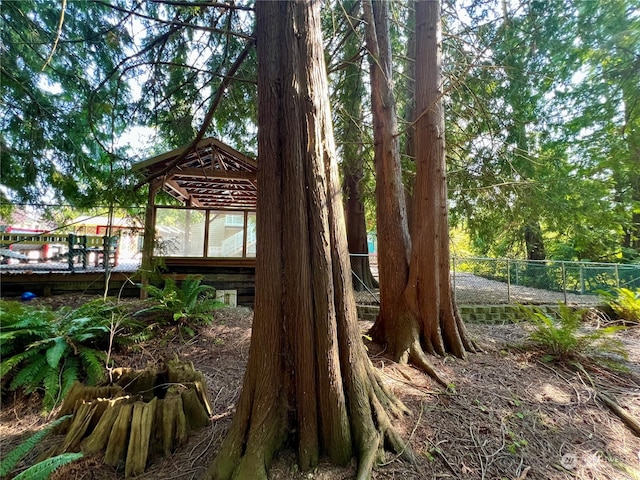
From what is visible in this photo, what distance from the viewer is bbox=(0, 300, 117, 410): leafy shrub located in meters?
2.88

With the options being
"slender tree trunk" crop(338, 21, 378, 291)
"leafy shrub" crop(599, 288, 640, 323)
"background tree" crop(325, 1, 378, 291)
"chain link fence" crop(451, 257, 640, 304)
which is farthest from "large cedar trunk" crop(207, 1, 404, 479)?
"leafy shrub" crop(599, 288, 640, 323)

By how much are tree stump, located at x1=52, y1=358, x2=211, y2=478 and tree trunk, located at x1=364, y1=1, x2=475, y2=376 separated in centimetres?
212

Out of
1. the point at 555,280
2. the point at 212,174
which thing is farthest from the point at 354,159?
the point at 555,280

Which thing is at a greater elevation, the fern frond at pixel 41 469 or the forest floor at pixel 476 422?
the fern frond at pixel 41 469

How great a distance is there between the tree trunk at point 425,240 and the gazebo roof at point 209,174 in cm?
265

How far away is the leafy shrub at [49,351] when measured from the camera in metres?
2.88

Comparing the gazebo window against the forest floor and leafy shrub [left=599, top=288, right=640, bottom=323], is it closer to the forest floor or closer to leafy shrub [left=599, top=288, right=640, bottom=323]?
the forest floor

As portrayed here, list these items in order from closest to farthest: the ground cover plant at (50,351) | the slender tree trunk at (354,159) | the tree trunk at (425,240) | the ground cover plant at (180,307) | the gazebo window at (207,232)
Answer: the ground cover plant at (50,351) < the tree trunk at (425,240) < the ground cover plant at (180,307) < the slender tree trunk at (354,159) < the gazebo window at (207,232)

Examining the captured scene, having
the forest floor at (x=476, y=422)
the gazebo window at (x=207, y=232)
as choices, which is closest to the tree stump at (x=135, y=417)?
the forest floor at (x=476, y=422)

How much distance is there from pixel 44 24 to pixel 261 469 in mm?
7221

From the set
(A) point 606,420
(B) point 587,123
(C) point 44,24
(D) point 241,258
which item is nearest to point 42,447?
(A) point 606,420

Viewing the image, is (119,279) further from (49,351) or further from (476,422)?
(476,422)

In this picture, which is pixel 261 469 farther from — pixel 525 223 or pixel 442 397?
pixel 525 223

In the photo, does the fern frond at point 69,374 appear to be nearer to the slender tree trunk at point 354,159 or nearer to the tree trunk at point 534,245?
the slender tree trunk at point 354,159
